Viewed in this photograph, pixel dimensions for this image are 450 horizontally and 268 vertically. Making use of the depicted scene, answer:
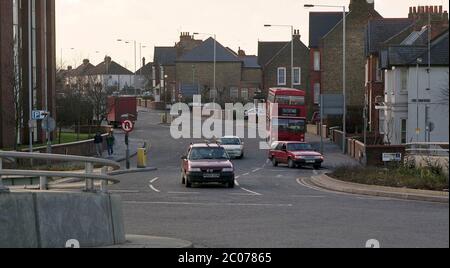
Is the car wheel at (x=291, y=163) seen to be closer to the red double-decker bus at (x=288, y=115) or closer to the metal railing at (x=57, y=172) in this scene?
the red double-decker bus at (x=288, y=115)

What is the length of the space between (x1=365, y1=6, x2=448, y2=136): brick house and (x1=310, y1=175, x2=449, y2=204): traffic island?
3224 centimetres

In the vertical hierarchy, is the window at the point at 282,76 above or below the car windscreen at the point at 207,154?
above

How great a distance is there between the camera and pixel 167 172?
42.8 meters

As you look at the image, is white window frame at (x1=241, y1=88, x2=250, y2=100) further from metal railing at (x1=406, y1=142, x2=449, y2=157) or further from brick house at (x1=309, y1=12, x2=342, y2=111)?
metal railing at (x1=406, y1=142, x2=449, y2=157)

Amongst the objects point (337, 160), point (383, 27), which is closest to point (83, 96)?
point (383, 27)

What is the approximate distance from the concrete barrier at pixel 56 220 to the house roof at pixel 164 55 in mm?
142789

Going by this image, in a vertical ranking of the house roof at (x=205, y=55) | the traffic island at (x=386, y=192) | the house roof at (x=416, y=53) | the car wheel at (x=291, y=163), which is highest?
the house roof at (x=205, y=55)

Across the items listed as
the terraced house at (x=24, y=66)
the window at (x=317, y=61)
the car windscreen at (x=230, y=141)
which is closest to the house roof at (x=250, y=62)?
the window at (x=317, y=61)

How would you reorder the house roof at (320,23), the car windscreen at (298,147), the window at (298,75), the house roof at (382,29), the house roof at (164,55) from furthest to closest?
1. the house roof at (164,55)
2. the window at (298,75)
3. the house roof at (320,23)
4. the house roof at (382,29)
5. the car windscreen at (298,147)

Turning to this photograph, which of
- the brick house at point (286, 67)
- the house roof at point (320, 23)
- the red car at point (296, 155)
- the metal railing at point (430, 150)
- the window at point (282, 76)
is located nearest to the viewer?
the metal railing at point (430, 150)

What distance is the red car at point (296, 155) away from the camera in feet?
156

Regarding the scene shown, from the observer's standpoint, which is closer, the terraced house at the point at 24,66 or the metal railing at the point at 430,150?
the metal railing at the point at 430,150

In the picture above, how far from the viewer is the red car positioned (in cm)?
4766

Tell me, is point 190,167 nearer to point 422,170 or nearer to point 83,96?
point 422,170
